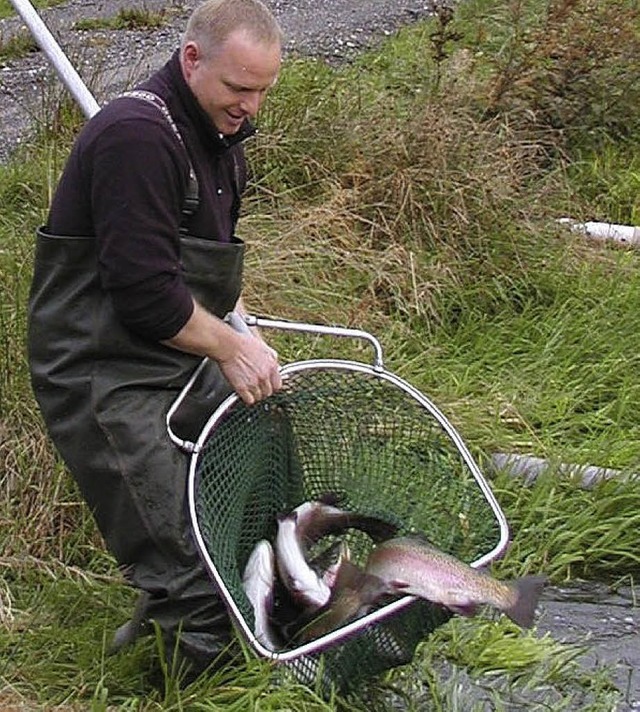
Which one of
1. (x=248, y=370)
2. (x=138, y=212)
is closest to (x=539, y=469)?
(x=248, y=370)

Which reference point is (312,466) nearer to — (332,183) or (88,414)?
(88,414)

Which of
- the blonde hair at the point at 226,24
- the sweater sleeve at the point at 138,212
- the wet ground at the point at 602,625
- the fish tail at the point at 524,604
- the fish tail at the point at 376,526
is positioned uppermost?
the blonde hair at the point at 226,24

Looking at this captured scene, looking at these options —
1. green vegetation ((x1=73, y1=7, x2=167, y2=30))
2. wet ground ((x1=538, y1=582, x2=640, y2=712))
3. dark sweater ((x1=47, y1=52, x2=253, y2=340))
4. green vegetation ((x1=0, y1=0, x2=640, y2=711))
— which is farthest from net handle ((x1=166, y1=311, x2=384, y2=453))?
green vegetation ((x1=73, y1=7, x2=167, y2=30))

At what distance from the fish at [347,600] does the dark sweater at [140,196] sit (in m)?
0.71

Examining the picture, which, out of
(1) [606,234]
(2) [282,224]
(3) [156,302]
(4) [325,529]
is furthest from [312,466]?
(1) [606,234]

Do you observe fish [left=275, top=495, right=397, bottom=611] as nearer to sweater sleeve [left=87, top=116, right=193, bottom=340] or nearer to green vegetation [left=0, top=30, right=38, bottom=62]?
sweater sleeve [left=87, top=116, right=193, bottom=340]

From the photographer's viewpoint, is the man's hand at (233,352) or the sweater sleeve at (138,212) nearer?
the sweater sleeve at (138,212)

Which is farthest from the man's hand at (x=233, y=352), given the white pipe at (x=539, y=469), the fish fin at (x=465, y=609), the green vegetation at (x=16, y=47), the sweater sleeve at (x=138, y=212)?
the green vegetation at (x=16, y=47)

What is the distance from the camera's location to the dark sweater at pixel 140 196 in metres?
3.09

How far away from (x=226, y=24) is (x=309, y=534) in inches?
50.6

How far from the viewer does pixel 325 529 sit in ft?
12.2

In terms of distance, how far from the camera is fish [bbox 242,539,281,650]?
3359 mm

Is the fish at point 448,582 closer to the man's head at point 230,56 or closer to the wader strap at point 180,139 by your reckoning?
the wader strap at point 180,139

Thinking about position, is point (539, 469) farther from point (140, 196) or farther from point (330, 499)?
point (140, 196)
